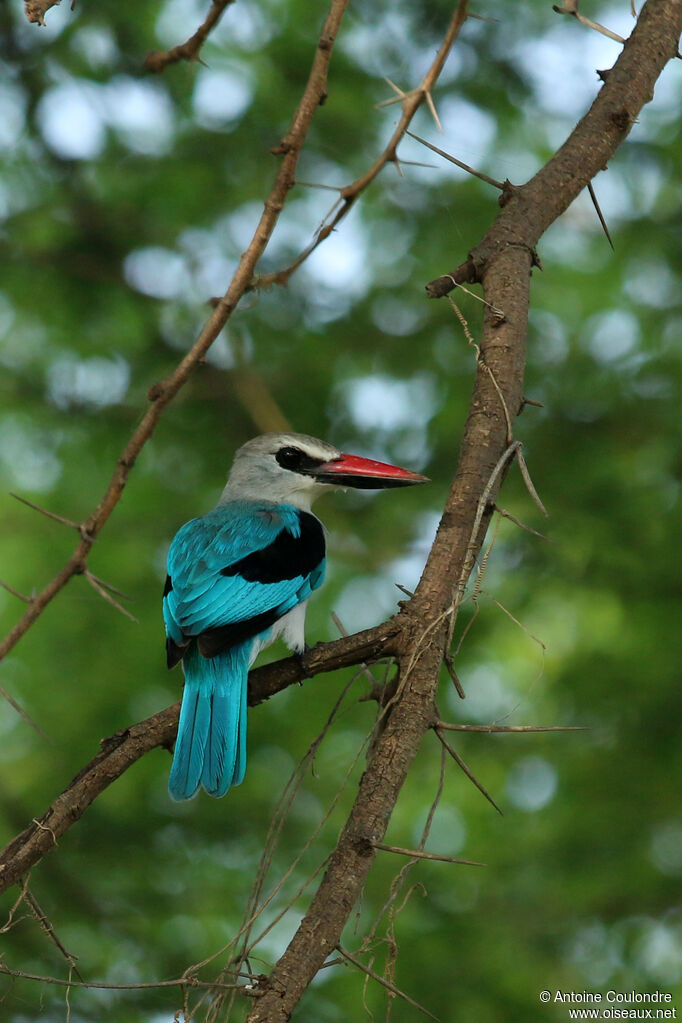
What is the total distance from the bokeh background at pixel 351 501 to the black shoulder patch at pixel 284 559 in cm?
137

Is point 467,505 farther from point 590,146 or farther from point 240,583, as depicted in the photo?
point 590,146

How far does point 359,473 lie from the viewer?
4.20 metres

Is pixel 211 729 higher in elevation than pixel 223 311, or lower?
lower

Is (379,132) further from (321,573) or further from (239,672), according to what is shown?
(239,672)

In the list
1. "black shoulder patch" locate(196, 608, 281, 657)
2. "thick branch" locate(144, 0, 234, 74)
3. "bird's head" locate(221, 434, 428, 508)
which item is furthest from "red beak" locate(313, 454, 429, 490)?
"thick branch" locate(144, 0, 234, 74)

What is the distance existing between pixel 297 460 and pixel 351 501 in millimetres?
1707

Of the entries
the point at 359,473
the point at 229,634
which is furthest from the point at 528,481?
the point at 359,473

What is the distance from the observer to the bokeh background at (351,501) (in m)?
4.80

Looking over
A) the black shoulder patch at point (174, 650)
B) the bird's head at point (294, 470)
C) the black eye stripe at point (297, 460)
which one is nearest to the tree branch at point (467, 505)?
the black shoulder patch at point (174, 650)

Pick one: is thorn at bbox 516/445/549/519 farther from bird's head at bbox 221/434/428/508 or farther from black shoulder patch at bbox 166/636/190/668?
bird's head at bbox 221/434/428/508

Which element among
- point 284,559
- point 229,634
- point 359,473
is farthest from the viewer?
point 359,473

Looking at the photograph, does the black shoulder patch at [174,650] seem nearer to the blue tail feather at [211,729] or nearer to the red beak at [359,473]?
the blue tail feather at [211,729]

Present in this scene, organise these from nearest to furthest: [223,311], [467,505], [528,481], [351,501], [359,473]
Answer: [528,481] < [467,505] < [223,311] < [359,473] < [351,501]

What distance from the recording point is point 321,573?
12.8 feet
